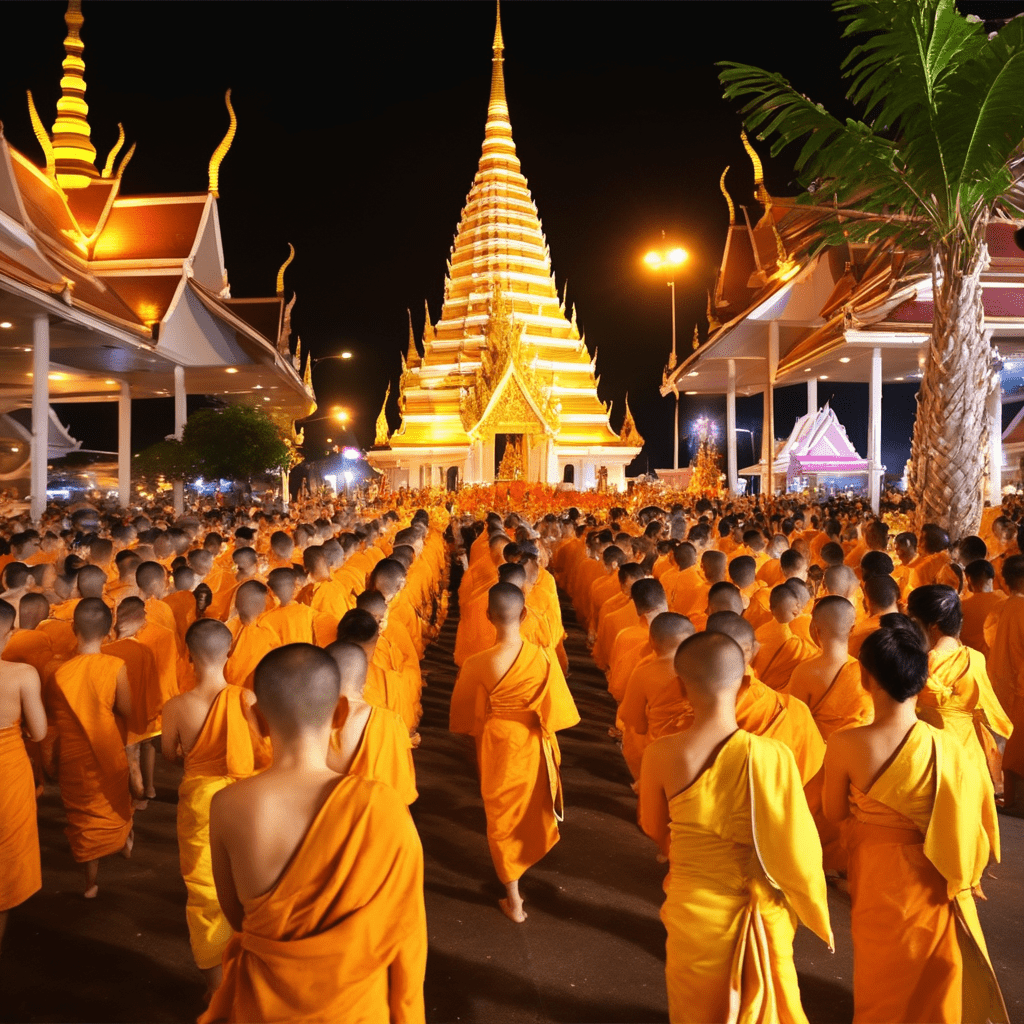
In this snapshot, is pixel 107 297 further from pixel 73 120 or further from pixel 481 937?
pixel 481 937

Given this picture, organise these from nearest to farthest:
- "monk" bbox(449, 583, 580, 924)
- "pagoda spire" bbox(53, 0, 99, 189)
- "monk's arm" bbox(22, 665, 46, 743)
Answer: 1. "monk's arm" bbox(22, 665, 46, 743)
2. "monk" bbox(449, 583, 580, 924)
3. "pagoda spire" bbox(53, 0, 99, 189)

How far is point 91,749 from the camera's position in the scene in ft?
15.3

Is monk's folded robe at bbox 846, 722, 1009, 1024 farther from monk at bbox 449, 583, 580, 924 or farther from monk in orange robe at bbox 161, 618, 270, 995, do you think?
monk in orange robe at bbox 161, 618, 270, 995

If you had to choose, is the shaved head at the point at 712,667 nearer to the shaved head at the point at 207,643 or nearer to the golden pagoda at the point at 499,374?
the shaved head at the point at 207,643

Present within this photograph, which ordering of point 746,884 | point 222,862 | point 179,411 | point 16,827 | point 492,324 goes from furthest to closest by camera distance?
point 492,324, point 179,411, point 16,827, point 746,884, point 222,862

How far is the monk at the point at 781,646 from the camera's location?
5.31 meters

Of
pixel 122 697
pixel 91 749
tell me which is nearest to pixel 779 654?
pixel 122 697

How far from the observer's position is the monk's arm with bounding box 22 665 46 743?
4.06 meters

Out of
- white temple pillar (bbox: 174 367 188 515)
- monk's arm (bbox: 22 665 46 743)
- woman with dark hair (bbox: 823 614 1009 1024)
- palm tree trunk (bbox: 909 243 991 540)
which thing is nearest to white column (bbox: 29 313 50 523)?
white temple pillar (bbox: 174 367 188 515)

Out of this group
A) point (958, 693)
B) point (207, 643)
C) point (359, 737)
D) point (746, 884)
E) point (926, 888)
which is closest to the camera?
point (746, 884)

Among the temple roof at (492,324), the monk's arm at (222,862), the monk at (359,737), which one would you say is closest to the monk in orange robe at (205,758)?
the monk at (359,737)

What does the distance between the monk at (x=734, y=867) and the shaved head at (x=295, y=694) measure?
1.19 m

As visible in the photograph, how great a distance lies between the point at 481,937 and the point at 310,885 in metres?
2.21

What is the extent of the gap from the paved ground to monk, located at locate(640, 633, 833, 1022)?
0.94 metres
